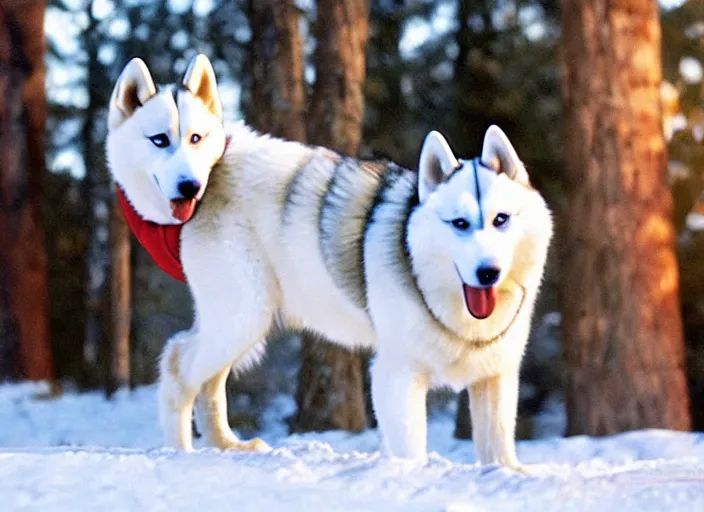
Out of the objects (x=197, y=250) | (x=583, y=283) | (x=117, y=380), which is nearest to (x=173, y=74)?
(x=117, y=380)

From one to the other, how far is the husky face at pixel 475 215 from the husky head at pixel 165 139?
1.03 m

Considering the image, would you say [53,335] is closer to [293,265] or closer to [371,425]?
[371,425]

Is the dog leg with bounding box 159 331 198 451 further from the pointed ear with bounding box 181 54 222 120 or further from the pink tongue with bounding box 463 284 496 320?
the pink tongue with bounding box 463 284 496 320

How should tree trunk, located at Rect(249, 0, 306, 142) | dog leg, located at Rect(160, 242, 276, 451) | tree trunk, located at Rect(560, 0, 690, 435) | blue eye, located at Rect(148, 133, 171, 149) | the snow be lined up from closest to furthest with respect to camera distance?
the snow → blue eye, located at Rect(148, 133, 171, 149) → dog leg, located at Rect(160, 242, 276, 451) → tree trunk, located at Rect(560, 0, 690, 435) → tree trunk, located at Rect(249, 0, 306, 142)

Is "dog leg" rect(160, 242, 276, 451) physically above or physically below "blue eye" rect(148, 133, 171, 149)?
below

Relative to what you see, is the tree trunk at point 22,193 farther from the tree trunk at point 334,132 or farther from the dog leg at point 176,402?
the dog leg at point 176,402

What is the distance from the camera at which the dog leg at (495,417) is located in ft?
14.4

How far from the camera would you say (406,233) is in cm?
426

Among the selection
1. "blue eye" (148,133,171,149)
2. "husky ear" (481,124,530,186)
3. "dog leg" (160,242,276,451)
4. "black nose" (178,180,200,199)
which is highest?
"blue eye" (148,133,171,149)

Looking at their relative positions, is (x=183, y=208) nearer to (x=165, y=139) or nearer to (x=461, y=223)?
(x=165, y=139)

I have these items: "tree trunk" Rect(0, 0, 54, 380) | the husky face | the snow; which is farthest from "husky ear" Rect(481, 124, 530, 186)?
"tree trunk" Rect(0, 0, 54, 380)

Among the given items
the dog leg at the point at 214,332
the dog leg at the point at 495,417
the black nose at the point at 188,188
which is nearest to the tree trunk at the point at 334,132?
the dog leg at the point at 214,332

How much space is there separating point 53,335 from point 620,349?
1013 centimetres

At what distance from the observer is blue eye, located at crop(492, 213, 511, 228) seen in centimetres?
389
